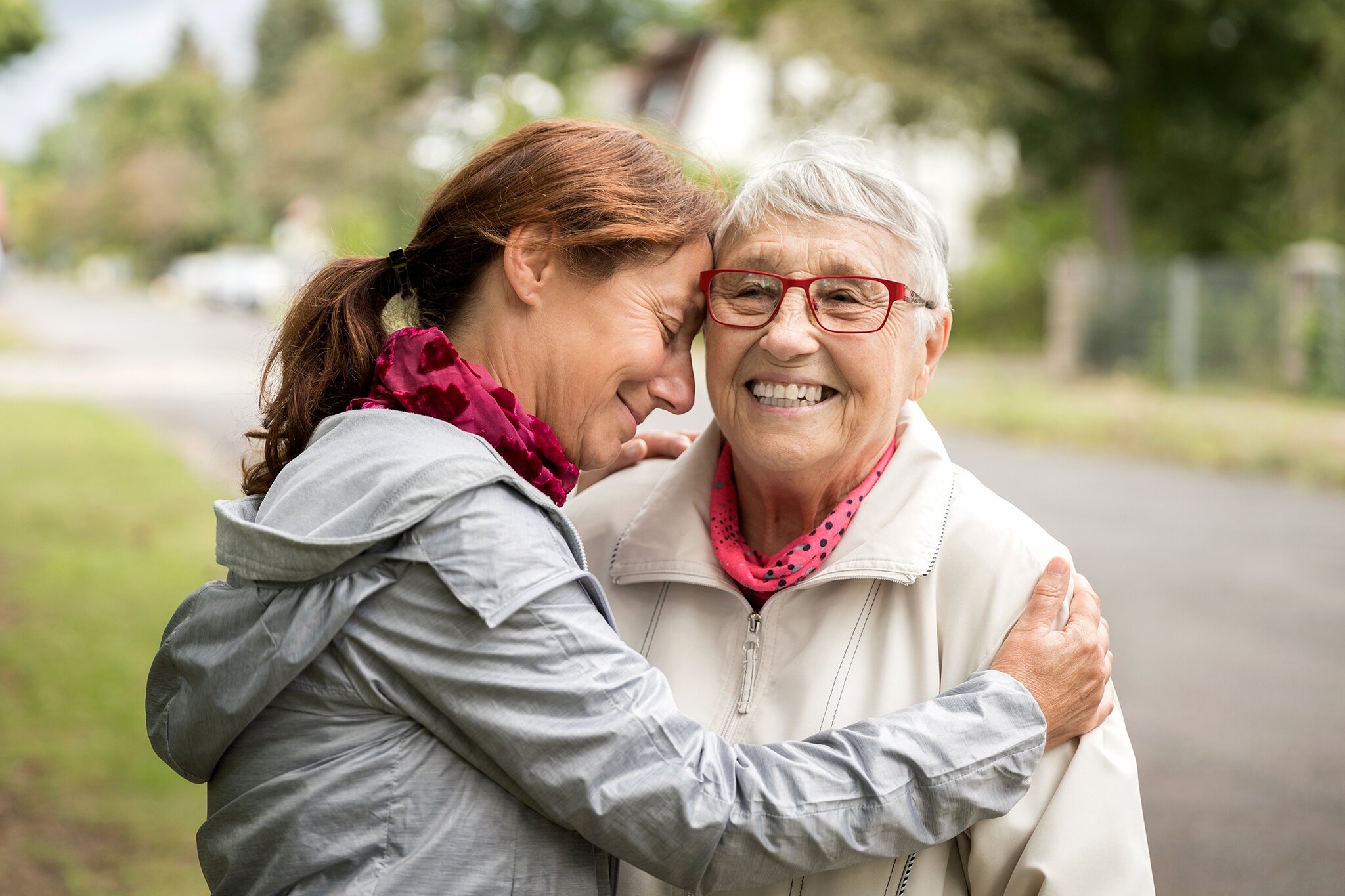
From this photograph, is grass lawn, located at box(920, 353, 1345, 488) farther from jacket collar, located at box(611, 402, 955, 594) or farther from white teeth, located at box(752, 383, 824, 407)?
white teeth, located at box(752, 383, 824, 407)

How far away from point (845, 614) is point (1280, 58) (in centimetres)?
2198

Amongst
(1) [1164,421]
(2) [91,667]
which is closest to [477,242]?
(2) [91,667]

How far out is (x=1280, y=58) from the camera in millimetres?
20688

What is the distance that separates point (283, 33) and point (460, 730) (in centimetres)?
7937

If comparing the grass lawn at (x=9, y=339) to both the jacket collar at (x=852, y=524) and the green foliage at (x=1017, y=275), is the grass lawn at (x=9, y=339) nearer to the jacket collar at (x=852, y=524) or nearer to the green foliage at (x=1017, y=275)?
the green foliage at (x=1017, y=275)

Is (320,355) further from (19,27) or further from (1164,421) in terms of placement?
(1164,421)

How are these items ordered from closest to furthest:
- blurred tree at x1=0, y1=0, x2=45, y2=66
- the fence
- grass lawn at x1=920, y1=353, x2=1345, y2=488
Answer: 1. blurred tree at x1=0, y1=0, x2=45, y2=66
2. grass lawn at x1=920, y1=353, x2=1345, y2=488
3. the fence

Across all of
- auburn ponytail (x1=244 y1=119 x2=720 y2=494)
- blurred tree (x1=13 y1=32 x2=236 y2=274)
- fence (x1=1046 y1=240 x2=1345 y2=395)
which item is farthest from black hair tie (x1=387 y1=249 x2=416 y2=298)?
blurred tree (x1=13 y1=32 x2=236 y2=274)

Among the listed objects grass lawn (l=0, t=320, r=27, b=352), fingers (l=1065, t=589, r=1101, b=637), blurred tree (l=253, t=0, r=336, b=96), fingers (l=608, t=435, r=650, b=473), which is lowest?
grass lawn (l=0, t=320, r=27, b=352)

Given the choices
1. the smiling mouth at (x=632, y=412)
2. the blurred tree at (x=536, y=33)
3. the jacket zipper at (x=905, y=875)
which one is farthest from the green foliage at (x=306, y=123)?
the jacket zipper at (x=905, y=875)

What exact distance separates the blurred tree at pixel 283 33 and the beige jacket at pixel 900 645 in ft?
246

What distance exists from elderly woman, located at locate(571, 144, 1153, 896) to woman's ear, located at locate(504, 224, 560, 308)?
384 mm

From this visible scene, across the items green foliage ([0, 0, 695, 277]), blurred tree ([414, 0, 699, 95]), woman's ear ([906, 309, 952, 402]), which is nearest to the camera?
woman's ear ([906, 309, 952, 402])

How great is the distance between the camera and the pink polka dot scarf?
2.23 metres
